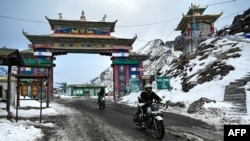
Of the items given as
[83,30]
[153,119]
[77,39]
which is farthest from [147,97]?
[83,30]

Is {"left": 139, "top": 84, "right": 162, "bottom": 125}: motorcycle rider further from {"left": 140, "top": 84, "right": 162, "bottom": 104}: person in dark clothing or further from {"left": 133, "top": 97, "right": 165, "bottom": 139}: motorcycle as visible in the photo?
{"left": 133, "top": 97, "right": 165, "bottom": 139}: motorcycle

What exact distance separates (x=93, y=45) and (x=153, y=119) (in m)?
27.7

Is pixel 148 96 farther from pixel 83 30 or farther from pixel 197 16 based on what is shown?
pixel 197 16

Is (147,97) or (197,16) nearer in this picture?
(147,97)

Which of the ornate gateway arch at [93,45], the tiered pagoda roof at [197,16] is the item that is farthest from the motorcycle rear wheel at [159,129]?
the tiered pagoda roof at [197,16]

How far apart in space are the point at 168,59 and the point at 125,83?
78283mm

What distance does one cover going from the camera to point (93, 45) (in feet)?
114

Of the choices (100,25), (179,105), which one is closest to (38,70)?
(100,25)

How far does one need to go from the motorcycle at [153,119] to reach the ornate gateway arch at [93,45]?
25656 mm

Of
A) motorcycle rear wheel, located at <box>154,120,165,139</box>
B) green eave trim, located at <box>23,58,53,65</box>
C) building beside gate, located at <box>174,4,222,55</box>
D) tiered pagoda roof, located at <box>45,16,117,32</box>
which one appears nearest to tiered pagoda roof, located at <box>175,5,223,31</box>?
building beside gate, located at <box>174,4,222,55</box>

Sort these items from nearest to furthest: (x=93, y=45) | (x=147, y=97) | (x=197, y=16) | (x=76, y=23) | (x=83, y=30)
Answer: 1. (x=147, y=97)
2. (x=93, y=45)
3. (x=76, y=23)
4. (x=83, y=30)
5. (x=197, y=16)

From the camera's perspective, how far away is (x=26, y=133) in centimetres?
816

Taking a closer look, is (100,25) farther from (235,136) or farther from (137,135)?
(235,136)

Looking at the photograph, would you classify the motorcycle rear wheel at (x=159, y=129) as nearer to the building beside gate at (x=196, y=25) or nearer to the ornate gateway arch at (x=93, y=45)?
the ornate gateway arch at (x=93, y=45)
